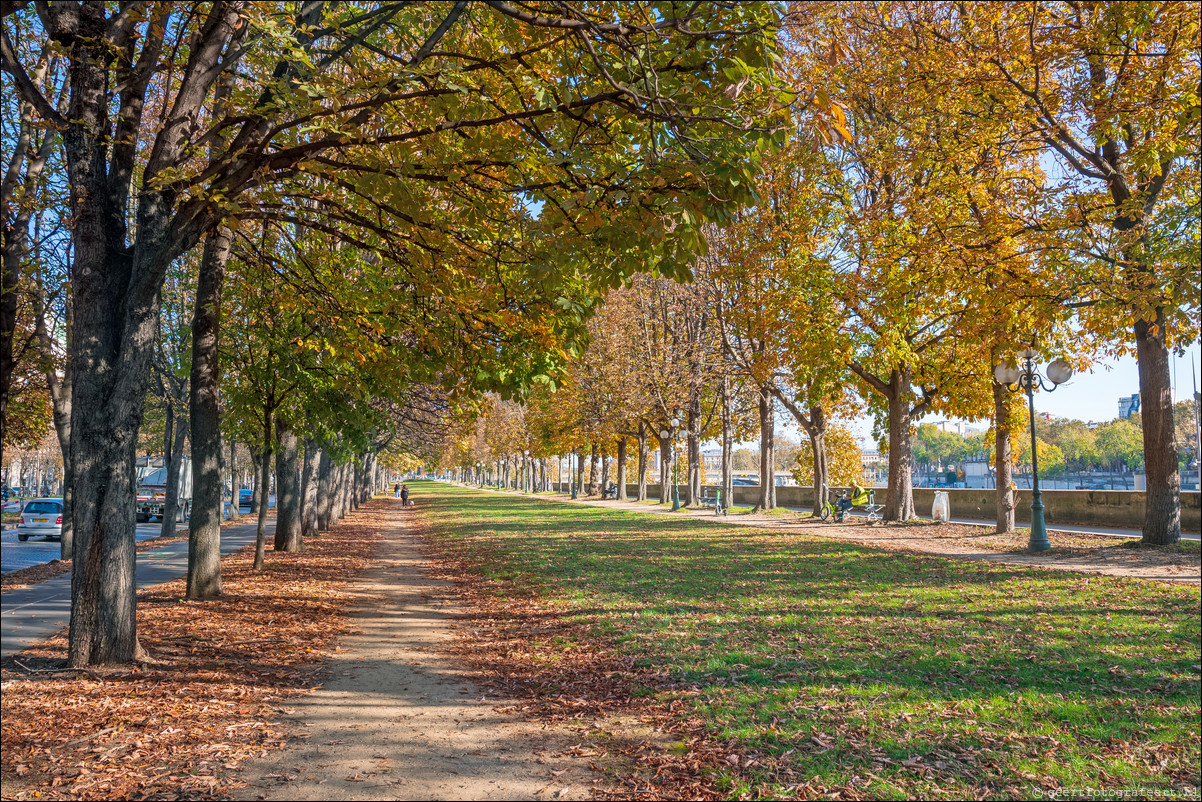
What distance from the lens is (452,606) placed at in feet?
37.5

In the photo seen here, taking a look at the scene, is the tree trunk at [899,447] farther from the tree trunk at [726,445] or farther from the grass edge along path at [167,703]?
the grass edge along path at [167,703]

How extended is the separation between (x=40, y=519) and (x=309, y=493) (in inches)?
436

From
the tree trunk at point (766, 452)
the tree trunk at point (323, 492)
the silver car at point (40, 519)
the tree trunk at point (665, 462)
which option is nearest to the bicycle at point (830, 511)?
the tree trunk at point (766, 452)

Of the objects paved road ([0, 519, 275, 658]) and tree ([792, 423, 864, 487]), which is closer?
paved road ([0, 519, 275, 658])

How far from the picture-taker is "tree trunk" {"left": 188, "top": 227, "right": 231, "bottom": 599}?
32.5 ft

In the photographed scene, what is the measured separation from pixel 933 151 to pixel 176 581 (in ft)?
52.6

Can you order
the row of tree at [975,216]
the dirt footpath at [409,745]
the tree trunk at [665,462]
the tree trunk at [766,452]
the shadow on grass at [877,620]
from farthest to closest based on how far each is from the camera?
the tree trunk at [665,462], the tree trunk at [766,452], the row of tree at [975,216], the shadow on grass at [877,620], the dirt footpath at [409,745]

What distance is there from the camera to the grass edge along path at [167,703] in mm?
4441

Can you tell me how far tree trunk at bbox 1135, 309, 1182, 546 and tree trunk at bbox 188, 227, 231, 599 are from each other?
15.1 m

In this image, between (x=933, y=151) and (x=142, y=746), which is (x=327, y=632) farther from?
(x=933, y=151)

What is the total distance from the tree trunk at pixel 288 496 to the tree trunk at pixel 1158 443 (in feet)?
54.1

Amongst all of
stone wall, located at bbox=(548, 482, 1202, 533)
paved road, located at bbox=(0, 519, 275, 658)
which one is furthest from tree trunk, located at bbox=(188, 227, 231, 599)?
stone wall, located at bbox=(548, 482, 1202, 533)

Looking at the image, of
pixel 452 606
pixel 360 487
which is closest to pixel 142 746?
pixel 452 606

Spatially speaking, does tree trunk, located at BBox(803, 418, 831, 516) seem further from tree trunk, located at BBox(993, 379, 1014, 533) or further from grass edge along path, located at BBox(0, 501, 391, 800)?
grass edge along path, located at BBox(0, 501, 391, 800)
